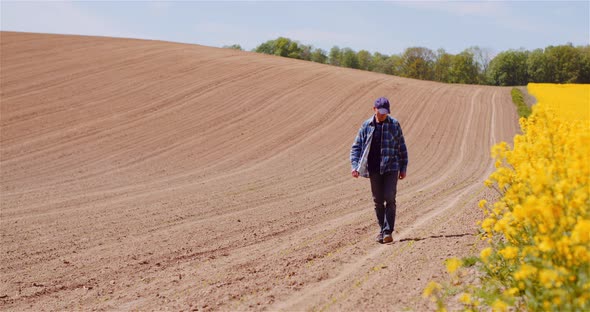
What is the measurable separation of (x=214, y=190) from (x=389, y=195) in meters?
6.36

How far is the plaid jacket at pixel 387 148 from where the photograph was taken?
7730mm

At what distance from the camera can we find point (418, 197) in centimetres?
1232

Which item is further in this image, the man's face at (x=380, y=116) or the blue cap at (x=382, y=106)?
the man's face at (x=380, y=116)

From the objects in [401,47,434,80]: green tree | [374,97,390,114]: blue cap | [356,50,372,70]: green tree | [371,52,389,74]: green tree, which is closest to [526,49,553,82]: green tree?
[401,47,434,80]: green tree

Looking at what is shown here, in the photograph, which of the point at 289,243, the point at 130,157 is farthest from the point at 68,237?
the point at 130,157

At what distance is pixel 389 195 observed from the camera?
25.7 feet

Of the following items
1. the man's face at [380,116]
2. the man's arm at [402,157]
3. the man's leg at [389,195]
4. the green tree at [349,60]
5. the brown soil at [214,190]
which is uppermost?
the green tree at [349,60]

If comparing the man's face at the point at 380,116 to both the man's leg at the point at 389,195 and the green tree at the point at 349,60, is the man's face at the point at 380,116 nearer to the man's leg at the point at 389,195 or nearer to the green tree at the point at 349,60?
the man's leg at the point at 389,195

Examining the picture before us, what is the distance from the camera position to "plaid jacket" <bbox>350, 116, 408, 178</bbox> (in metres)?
7.73

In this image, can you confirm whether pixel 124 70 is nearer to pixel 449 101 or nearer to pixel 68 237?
pixel 449 101

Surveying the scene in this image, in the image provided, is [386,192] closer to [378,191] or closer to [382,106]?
[378,191]

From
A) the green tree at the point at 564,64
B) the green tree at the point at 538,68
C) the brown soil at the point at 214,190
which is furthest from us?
the green tree at the point at 538,68

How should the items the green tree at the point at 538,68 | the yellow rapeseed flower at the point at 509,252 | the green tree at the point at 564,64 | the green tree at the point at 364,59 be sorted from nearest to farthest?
the yellow rapeseed flower at the point at 509,252 → the green tree at the point at 564,64 → the green tree at the point at 538,68 → the green tree at the point at 364,59

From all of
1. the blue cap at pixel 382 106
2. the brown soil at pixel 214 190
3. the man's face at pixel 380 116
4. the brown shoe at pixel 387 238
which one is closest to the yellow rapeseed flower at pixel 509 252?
the brown soil at pixel 214 190
